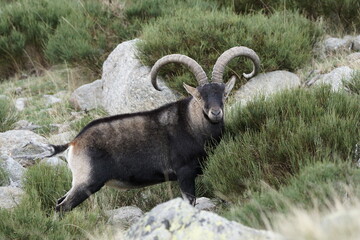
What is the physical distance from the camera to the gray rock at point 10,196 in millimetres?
8094

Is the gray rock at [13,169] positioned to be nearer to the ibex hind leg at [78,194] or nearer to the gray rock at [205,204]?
the ibex hind leg at [78,194]

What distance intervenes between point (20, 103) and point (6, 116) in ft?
3.80

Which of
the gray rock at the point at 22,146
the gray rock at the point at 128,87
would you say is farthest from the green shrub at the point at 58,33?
the gray rock at the point at 22,146

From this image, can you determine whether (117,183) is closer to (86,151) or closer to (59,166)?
(86,151)

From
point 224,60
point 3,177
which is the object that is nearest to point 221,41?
point 224,60

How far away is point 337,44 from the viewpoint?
12414mm

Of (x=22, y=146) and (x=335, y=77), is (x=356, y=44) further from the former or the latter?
(x=22, y=146)

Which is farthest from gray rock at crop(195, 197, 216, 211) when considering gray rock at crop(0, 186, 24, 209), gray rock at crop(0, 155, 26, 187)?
gray rock at crop(0, 155, 26, 187)

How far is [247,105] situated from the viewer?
8.68m

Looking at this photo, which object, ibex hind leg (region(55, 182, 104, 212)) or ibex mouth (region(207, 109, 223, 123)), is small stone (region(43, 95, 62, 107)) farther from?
ibex mouth (region(207, 109, 223, 123))

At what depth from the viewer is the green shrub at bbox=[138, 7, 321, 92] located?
11.3m

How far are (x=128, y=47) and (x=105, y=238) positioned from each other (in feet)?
21.8

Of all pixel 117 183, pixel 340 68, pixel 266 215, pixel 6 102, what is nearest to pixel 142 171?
pixel 117 183

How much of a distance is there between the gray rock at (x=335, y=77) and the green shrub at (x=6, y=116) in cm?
507
